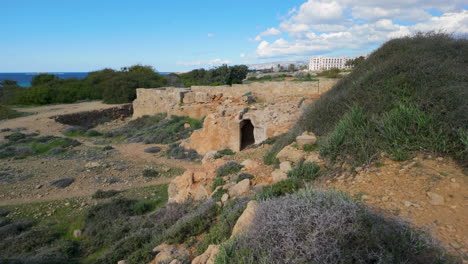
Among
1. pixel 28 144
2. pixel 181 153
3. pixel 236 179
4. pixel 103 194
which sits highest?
pixel 236 179

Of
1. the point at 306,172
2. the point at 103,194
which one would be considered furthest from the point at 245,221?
the point at 103,194

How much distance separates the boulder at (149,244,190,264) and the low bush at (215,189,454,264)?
1.30m

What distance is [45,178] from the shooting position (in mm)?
9555

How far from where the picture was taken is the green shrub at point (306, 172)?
12.7 ft

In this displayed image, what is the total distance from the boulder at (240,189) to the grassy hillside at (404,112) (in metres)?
1.25

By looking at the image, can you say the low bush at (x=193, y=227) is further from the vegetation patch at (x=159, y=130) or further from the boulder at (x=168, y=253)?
the vegetation patch at (x=159, y=130)

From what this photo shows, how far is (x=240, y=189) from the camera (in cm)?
438

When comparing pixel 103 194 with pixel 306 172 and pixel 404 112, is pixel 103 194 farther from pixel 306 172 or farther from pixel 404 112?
pixel 404 112

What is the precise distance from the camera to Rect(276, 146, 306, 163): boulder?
466 centimetres

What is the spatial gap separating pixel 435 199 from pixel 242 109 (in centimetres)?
913

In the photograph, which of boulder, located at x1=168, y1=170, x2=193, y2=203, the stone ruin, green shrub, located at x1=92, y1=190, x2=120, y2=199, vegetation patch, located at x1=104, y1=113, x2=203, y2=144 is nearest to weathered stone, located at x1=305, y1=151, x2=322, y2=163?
boulder, located at x1=168, y1=170, x2=193, y2=203

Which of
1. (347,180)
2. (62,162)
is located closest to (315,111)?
(347,180)

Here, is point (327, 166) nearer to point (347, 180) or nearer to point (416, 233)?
point (347, 180)

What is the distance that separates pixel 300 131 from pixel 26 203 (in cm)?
805
